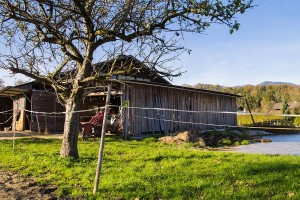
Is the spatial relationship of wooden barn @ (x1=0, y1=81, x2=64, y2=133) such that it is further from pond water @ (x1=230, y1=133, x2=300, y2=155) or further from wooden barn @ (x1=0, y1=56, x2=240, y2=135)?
pond water @ (x1=230, y1=133, x2=300, y2=155)

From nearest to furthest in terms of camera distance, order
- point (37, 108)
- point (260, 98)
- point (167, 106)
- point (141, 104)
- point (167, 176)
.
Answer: point (167, 176)
point (141, 104)
point (167, 106)
point (37, 108)
point (260, 98)

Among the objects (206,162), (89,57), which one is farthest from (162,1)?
(206,162)

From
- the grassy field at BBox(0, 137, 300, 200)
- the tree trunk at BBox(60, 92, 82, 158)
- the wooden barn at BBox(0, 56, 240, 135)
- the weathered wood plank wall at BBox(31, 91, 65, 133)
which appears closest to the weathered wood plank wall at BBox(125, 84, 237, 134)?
the wooden barn at BBox(0, 56, 240, 135)

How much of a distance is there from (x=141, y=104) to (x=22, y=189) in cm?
1264

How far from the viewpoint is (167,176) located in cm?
701

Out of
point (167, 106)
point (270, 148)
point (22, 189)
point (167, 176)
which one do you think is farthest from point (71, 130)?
point (167, 106)

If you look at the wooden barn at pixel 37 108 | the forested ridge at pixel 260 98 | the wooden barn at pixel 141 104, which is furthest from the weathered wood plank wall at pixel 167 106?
the forested ridge at pixel 260 98

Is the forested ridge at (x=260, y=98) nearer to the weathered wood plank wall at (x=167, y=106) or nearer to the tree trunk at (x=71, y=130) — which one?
the weathered wood plank wall at (x=167, y=106)

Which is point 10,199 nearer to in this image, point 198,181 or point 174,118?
point 198,181

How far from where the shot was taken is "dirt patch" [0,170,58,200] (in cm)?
609

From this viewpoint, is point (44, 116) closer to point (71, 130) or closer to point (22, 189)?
point (71, 130)

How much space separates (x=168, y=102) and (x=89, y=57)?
1162 cm

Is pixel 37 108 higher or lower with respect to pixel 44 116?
higher

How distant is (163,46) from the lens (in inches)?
350
